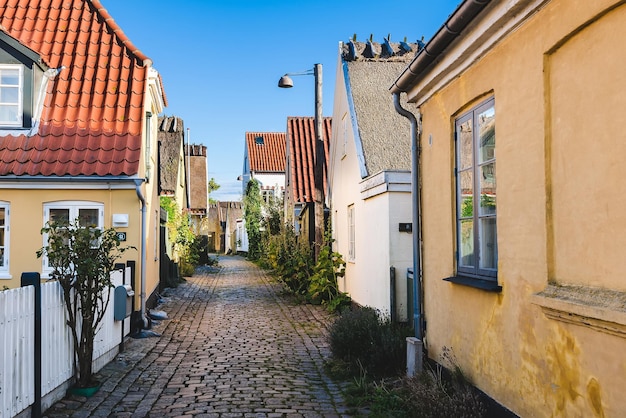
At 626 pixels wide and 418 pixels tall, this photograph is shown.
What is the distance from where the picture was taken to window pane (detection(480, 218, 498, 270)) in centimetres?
573

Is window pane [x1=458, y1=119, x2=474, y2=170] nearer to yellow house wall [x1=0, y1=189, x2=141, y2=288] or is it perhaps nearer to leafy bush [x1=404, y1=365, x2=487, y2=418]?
leafy bush [x1=404, y1=365, x2=487, y2=418]

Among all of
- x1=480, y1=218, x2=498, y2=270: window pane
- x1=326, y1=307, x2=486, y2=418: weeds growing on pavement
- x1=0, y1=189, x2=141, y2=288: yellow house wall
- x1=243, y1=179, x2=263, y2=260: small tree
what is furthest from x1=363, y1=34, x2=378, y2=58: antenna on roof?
x1=243, y1=179, x2=263, y2=260: small tree

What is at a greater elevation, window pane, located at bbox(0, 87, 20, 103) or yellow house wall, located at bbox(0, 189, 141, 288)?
window pane, located at bbox(0, 87, 20, 103)

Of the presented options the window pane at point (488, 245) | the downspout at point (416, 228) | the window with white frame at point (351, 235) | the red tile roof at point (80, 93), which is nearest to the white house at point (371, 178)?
the window with white frame at point (351, 235)

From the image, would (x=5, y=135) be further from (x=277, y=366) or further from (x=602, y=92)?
(x=602, y=92)

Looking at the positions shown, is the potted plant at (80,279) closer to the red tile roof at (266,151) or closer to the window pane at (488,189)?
the window pane at (488,189)

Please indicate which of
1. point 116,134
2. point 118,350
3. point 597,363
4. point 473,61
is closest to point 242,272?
point 116,134

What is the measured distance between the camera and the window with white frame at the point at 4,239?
11.3 meters

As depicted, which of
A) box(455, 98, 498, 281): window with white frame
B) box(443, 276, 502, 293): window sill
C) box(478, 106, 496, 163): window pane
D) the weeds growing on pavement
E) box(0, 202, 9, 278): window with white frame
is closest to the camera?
box(443, 276, 502, 293): window sill

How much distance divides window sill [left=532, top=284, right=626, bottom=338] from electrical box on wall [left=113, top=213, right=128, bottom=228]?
8.45 m

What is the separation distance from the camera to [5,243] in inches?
445

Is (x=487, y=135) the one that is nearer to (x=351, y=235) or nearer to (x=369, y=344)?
(x=369, y=344)

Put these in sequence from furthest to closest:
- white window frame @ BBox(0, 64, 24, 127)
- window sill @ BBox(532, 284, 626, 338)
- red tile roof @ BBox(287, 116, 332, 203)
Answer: red tile roof @ BBox(287, 116, 332, 203)
white window frame @ BBox(0, 64, 24, 127)
window sill @ BBox(532, 284, 626, 338)

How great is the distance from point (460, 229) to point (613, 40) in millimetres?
3076
